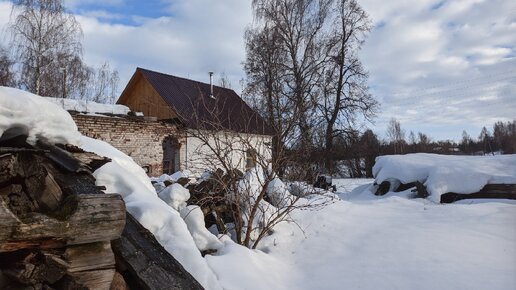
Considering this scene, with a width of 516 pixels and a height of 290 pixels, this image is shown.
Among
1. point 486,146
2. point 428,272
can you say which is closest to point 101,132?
point 428,272

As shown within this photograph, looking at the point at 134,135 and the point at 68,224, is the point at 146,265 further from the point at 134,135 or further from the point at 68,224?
the point at 134,135

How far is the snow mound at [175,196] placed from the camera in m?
5.08

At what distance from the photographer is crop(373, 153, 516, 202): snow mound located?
392 inches

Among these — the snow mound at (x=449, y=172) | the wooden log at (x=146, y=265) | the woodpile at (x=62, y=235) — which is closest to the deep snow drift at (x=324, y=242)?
the woodpile at (x=62, y=235)

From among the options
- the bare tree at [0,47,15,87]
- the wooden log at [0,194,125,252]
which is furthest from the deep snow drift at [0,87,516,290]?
the bare tree at [0,47,15,87]

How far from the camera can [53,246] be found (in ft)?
6.61

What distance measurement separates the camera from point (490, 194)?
976 centimetres

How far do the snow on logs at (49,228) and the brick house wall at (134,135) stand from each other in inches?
375

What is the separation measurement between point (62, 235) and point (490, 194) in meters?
10.4

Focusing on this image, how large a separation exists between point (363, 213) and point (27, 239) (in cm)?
672

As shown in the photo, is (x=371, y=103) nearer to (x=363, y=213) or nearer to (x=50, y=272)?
(x=363, y=213)

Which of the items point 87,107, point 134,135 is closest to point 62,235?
point 87,107

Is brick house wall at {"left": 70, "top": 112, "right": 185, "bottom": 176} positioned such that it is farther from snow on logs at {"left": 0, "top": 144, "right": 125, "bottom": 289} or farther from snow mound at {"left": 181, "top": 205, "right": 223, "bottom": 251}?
snow on logs at {"left": 0, "top": 144, "right": 125, "bottom": 289}

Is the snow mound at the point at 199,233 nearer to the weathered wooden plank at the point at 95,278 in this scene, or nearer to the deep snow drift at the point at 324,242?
the deep snow drift at the point at 324,242
